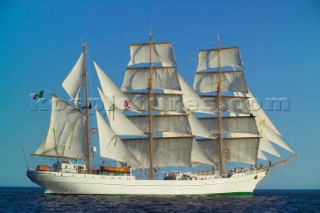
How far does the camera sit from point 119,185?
61.3 meters

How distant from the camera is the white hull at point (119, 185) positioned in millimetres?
60031

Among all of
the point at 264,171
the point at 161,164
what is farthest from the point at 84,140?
the point at 264,171

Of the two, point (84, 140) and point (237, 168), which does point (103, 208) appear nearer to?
point (84, 140)

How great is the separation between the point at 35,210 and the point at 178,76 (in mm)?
30743

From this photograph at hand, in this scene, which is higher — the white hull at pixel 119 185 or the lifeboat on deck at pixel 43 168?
the lifeboat on deck at pixel 43 168

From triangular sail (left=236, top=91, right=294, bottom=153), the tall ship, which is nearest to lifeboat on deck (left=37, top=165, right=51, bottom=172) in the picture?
the tall ship

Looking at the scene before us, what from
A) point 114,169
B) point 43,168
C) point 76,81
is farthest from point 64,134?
point 114,169

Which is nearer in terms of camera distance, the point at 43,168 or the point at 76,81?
the point at 43,168

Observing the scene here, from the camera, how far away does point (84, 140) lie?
63.2m

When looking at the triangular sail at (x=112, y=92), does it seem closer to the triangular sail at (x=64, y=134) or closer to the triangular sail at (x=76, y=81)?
the triangular sail at (x=76, y=81)

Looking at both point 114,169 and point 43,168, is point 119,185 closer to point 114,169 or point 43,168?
point 114,169

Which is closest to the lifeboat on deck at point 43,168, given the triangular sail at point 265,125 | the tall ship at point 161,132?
the tall ship at point 161,132

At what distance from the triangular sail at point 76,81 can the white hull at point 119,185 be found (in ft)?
34.1

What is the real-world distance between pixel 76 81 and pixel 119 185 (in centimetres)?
1501
